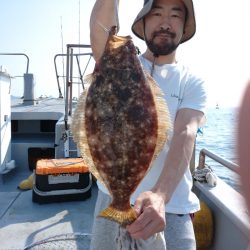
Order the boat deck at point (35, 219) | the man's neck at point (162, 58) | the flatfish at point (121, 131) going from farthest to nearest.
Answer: the boat deck at point (35, 219) < the man's neck at point (162, 58) < the flatfish at point (121, 131)

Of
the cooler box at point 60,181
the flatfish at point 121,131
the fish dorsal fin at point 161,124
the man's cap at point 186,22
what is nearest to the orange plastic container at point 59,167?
the cooler box at point 60,181

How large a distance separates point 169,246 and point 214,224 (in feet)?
5.67

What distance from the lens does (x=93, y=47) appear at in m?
2.19

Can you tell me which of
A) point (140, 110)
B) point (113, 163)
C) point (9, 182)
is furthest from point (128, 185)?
point (9, 182)

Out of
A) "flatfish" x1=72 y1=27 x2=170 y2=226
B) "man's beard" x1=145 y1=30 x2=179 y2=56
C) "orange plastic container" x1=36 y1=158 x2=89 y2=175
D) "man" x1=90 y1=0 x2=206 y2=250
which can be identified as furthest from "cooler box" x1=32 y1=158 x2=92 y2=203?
"flatfish" x1=72 y1=27 x2=170 y2=226

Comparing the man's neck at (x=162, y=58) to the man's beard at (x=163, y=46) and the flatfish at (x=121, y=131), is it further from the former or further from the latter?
the flatfish at (x=121, y=131)

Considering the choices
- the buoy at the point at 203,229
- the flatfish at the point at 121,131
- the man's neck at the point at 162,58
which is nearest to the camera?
the flatfish at the point at 121,131

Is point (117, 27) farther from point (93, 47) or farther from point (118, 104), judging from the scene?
point (118, 104)

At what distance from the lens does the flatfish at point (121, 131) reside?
5.46 feet

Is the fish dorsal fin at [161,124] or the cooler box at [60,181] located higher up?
the fish dorsal fin at [161,124]

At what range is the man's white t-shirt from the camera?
230cm

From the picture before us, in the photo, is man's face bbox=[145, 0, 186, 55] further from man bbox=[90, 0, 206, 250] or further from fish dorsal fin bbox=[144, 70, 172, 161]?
fish dorsal fin bbox=[144, 70, 172, 161]

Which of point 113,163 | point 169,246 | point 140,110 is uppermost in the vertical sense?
point 140,110

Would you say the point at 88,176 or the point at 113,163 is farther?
the point at 88,176
